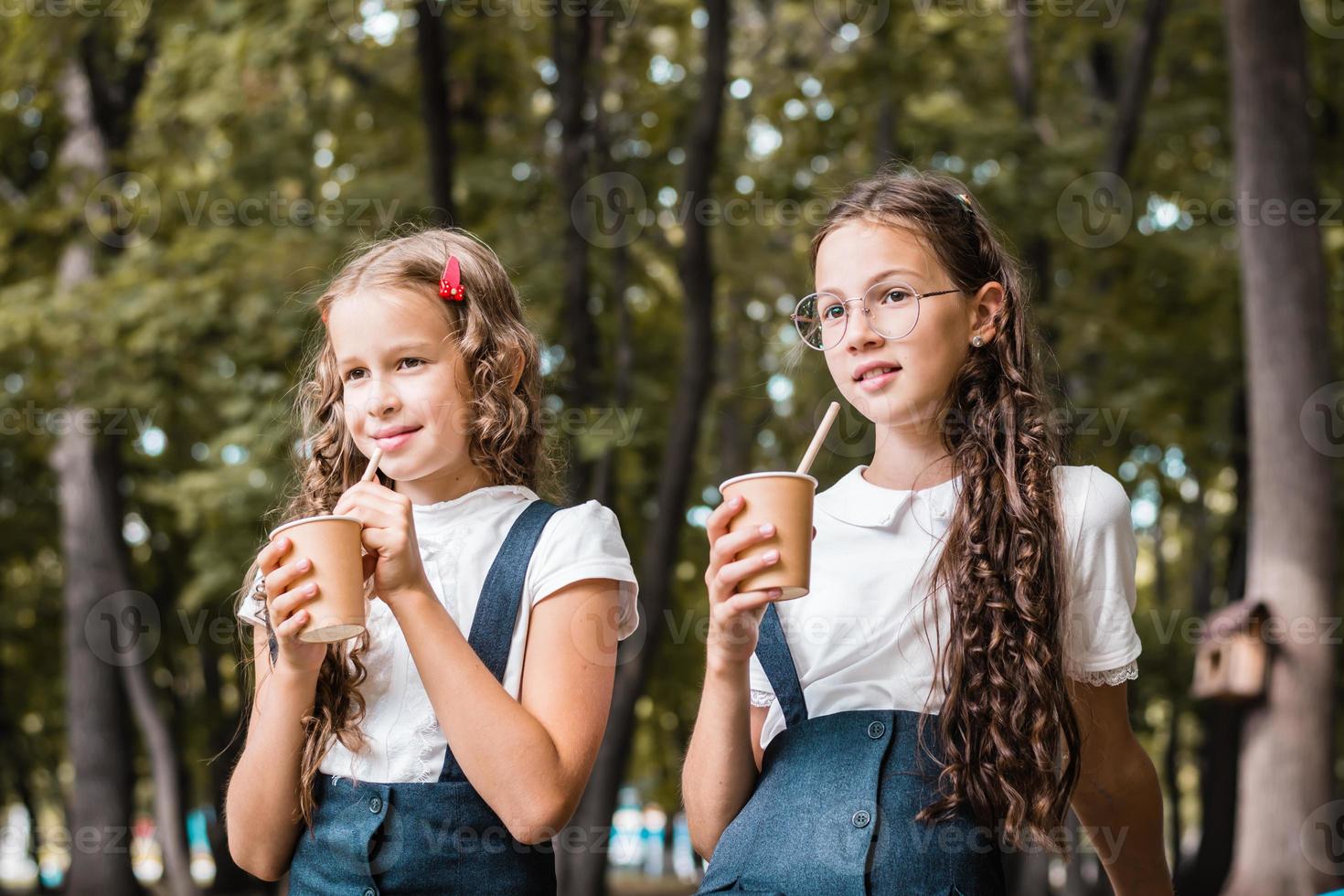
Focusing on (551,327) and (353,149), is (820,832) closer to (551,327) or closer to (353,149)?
(551,327)

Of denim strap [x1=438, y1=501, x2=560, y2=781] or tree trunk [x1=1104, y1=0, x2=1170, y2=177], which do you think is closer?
denim strap [x1=438, y1=501, x2=560, y2=781]

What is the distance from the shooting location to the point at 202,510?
998cm

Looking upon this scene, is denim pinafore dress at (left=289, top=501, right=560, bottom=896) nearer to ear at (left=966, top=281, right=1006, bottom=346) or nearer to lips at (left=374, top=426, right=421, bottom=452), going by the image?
lips at (left=374, top=426, right=421, bottom=452)

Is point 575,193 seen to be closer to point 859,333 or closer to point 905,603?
point 859,333

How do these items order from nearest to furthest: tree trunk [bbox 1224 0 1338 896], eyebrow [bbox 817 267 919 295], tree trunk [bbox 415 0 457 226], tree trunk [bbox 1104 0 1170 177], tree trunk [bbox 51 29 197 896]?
eyebrow [bbox 817 267 919 295] < tree trunk [bbox 1224 0 1338 896] < tree trunk [bbox 415 0 457 226] < tree trunk [bbox 1104 0 1170 177] < tree trunk [bbox 51 29 197 896]

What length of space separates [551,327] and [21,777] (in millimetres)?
15730

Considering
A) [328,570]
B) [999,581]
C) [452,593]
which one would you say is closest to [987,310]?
[999,581]

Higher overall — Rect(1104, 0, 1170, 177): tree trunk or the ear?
Rect(1104, 0, 1170, 177): tree trunk

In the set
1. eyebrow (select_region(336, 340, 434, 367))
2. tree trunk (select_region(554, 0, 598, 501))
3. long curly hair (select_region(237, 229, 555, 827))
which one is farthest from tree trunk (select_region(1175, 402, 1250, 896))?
eyebrow (select_region(336, 340, 434, 367))

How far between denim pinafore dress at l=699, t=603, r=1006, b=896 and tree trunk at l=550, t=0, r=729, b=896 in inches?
252

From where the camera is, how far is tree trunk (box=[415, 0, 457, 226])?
8.25 meters

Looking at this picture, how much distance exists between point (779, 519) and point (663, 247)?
7895 millimetres

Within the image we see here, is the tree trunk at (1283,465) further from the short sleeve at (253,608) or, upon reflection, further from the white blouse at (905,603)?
the short sleeve at (253,608)

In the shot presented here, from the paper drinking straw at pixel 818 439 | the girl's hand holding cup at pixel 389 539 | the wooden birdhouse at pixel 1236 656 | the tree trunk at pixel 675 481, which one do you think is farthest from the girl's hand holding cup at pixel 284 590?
the tree trunk at pixel 675 481
